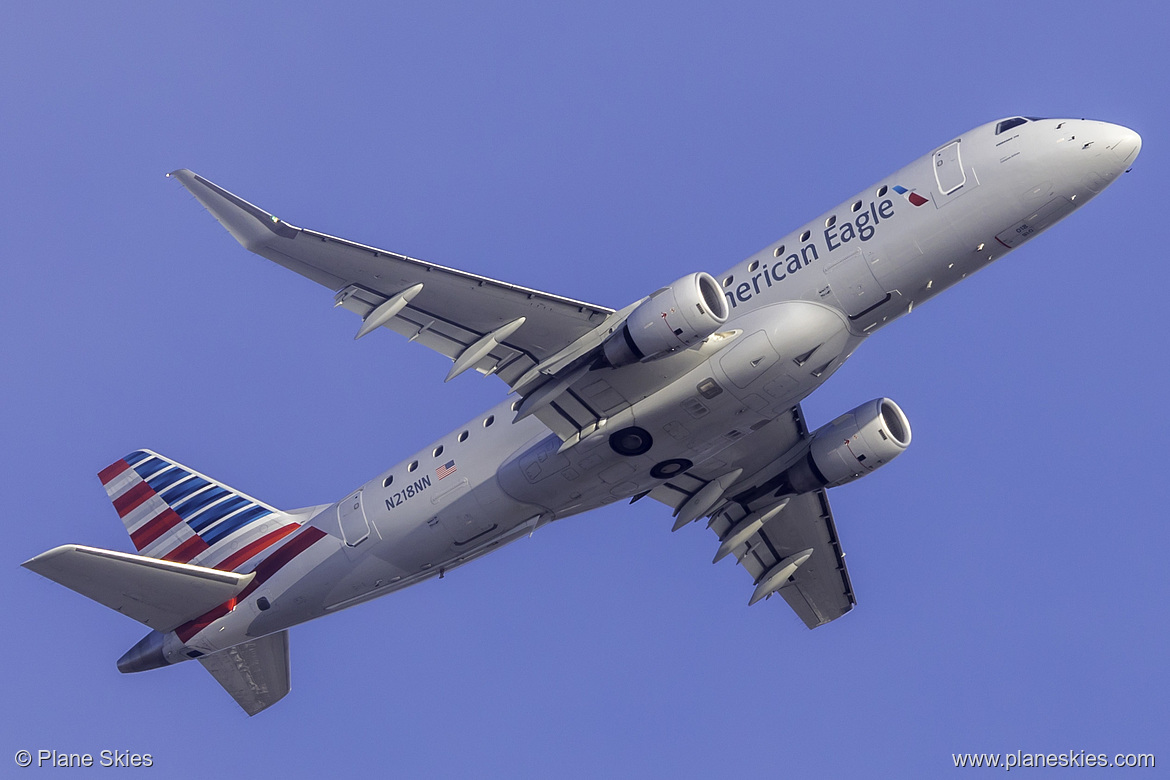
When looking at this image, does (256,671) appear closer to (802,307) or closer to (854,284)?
(802,307)

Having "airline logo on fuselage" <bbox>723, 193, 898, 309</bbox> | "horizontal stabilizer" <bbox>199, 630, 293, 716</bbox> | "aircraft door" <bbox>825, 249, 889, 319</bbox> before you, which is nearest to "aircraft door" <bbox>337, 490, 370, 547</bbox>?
"horizontal stabilizer" <bbox>199, 630, 293, 716</bbox>

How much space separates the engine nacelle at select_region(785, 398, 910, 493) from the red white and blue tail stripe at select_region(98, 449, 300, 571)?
1584cm

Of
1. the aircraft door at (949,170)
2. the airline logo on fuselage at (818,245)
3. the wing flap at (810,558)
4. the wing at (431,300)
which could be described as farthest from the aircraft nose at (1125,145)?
the wing flap at (810,558)

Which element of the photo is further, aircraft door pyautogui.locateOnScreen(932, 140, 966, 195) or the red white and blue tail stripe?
the red white and blue tail stripe

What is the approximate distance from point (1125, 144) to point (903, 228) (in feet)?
18.3

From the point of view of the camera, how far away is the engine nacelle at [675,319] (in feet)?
97.7

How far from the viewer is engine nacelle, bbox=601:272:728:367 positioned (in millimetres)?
29766

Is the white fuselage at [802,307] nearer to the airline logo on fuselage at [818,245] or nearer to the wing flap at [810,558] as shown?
the airline logo on fuselage at [818,245]

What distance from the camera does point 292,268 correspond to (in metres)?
31.7

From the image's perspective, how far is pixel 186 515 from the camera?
4075 cm

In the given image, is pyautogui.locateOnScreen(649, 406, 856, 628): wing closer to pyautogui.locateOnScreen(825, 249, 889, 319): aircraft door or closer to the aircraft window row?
the aircraft window row

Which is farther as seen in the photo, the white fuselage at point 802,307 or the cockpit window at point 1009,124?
the cockpit window at point 1009,124

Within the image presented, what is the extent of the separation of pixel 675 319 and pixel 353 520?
12430mm

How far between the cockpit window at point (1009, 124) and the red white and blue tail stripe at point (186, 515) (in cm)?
2294
